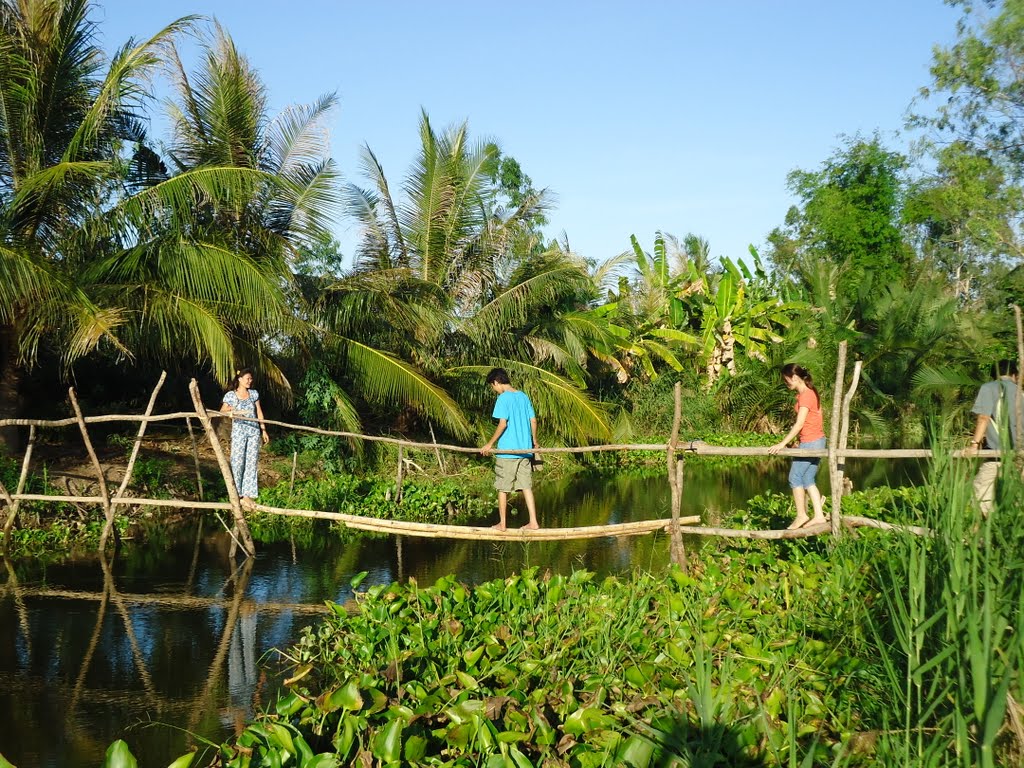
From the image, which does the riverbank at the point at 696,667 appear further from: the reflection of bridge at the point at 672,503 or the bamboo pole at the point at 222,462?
the bamboo pole at the point at 222,462

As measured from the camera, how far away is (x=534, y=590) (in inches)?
216

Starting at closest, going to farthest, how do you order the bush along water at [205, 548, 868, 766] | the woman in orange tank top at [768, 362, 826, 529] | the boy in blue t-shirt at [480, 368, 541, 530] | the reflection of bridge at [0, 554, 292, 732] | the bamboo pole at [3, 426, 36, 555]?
the bush along water at [205, 548, 868, 766] → the reflection of bridge at [0, 554, 292, 732] → the woman in orange tank top at [768, 362, 826, 529] → the boy in blue t-shirt at [480, 368, 541, 530] → the bamboo pole at [3, 426, 36, 555]

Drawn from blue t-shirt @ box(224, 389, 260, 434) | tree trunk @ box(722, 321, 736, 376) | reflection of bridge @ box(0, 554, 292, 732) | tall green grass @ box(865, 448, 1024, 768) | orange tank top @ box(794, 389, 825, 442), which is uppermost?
tree trunk @ box(722, 321, 736, 376)

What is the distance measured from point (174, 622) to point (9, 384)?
5239mm

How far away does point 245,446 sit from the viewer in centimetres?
886

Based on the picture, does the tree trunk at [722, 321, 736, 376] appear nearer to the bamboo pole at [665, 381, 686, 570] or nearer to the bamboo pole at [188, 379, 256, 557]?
the bamboo pole at [665, 381, 686, 570]

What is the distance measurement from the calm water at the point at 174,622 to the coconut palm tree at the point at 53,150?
2463 millimetres

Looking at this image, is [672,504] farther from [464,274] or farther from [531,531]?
[464,274]

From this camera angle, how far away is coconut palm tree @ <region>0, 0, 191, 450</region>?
932cm

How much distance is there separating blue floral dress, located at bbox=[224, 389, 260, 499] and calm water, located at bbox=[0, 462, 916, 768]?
0.70 metres

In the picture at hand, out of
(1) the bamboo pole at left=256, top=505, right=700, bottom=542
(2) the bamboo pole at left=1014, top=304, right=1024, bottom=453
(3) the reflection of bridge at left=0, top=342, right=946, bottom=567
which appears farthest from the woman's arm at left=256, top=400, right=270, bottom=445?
(2) the bamboo pole at left=1014, top=304, right=1024, bottom=453

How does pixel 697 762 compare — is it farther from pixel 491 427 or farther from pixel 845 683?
pixel 491 427

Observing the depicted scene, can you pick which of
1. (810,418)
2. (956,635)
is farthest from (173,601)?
(956,635)

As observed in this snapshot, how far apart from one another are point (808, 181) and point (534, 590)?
94.6 feet
